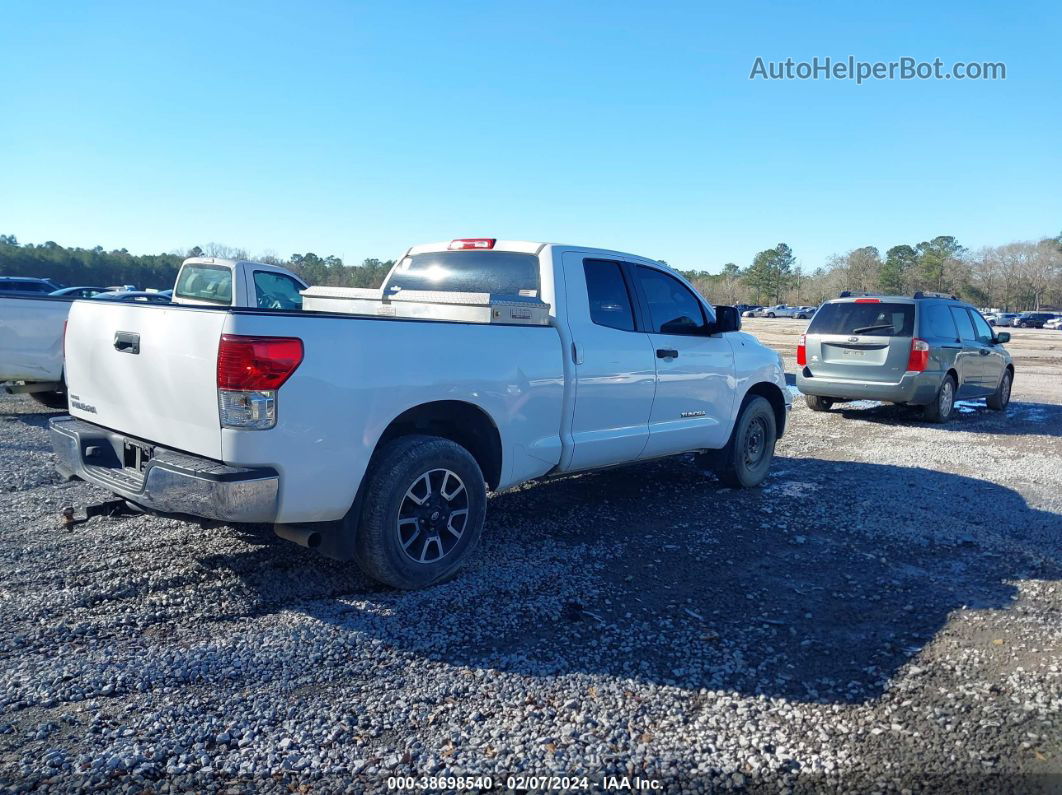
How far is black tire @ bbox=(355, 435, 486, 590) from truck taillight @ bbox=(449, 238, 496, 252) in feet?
6.32

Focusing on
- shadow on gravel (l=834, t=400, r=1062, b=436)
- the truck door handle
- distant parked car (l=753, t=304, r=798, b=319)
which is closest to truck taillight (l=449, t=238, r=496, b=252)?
the truck door handle

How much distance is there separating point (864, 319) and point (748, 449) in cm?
569

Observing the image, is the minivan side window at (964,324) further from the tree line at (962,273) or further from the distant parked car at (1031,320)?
the tree line at (962,273)

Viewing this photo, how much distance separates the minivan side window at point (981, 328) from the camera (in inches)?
510

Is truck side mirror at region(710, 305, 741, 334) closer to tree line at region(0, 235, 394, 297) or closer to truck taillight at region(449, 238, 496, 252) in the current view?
truck taillight at region(449, 238, 496, 252)

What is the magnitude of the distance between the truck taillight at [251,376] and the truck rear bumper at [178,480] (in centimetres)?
25

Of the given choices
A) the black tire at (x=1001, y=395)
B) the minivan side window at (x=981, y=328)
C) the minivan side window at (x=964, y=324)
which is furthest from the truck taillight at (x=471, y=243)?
the black tire at (x=1001, y=395)

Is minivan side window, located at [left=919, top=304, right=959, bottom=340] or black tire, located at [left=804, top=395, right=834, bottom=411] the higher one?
minivan side window, located at [left=919, top=304, right=959, bottom=340]

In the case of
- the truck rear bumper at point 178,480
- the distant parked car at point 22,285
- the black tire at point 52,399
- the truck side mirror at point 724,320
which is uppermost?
the distant parked car at point 22,285

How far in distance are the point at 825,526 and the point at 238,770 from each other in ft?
15.5

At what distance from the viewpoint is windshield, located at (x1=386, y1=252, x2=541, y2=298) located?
561cm

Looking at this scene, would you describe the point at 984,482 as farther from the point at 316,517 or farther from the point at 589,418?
the point at 316,517

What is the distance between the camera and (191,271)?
1182 cm

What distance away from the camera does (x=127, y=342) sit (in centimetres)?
419
